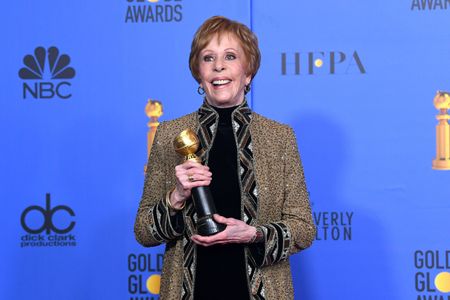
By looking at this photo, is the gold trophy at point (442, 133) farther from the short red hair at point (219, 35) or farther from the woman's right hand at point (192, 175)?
the woman's right hand at point (192, 175)

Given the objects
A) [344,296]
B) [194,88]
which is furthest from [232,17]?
[344,296]

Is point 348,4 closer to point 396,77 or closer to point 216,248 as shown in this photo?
point 396,77

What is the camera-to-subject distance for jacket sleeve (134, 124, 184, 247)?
5.91 ft

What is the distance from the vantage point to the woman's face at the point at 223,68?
1.86 metres

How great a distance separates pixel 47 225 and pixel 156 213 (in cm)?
115

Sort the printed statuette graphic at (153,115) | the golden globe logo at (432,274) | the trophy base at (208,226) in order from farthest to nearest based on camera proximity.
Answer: the printed statuette graphic at (153,115) → the golden globe logo at (432,274) → the trophy base at (208,226)

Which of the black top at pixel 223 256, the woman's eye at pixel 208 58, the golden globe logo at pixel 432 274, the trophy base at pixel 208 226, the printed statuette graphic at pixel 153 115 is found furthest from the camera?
the printed statuette graphic at pixel 153 115

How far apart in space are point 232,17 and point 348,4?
433 millimetres

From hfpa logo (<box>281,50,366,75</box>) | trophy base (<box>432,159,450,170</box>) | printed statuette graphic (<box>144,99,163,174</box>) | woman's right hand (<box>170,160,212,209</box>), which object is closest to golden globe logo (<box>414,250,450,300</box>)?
trophy base (<box>432,159,450,170</box>)

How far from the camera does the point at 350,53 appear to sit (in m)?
2.73

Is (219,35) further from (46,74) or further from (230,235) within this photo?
(46,74)

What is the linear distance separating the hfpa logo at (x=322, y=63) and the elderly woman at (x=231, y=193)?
84 centimetres

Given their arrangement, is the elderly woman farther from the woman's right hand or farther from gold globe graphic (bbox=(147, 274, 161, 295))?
gold globe graphic (bbox=(147, 274, 161, 295))

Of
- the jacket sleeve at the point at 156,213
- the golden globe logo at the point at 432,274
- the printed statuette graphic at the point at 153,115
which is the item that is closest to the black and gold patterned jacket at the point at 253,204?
the jacket sleeve at the point at 156,213
